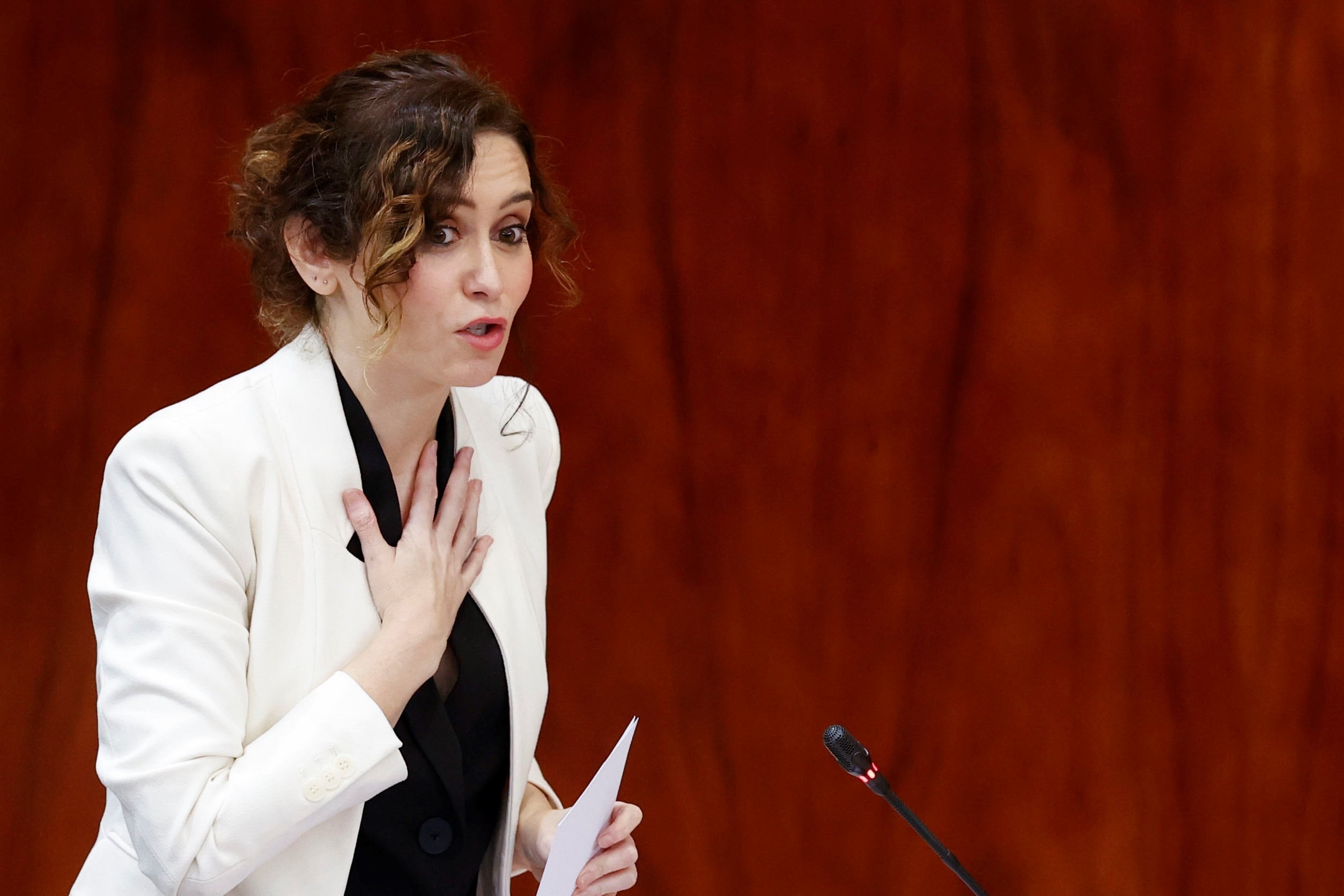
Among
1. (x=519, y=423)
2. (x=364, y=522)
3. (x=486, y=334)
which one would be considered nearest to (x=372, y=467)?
(x=364, y=522)

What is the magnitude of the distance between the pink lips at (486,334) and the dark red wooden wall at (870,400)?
0.80 m

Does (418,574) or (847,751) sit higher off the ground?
(418,574)

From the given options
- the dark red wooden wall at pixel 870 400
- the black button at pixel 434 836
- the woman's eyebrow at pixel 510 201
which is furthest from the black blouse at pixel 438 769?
the dark red wooden wall at pixel 870 400

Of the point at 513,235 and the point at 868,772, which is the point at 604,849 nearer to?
the point at 868,772

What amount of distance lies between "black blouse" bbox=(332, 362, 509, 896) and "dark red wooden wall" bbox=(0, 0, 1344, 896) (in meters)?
0.76

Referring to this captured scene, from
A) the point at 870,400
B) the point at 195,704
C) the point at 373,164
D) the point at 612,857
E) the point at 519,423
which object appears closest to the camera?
the point at 195,704

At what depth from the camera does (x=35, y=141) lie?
191 cm

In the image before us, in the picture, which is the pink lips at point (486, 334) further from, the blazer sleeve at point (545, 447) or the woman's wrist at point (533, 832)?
the woman's wrist at point (533, 832)

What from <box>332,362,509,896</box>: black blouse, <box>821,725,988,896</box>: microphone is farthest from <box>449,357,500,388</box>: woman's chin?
<box>821,725,988,896</box>: microphone

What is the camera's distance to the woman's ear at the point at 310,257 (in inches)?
49.5

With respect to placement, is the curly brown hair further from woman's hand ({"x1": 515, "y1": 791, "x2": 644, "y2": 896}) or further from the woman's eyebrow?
woman's hand ({"x1": 515, "y1": 791, "x2": 644, "y2": 896})

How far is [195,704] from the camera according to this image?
1.09 meters

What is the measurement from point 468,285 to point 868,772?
54 centimetres

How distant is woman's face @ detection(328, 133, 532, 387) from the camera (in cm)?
122
